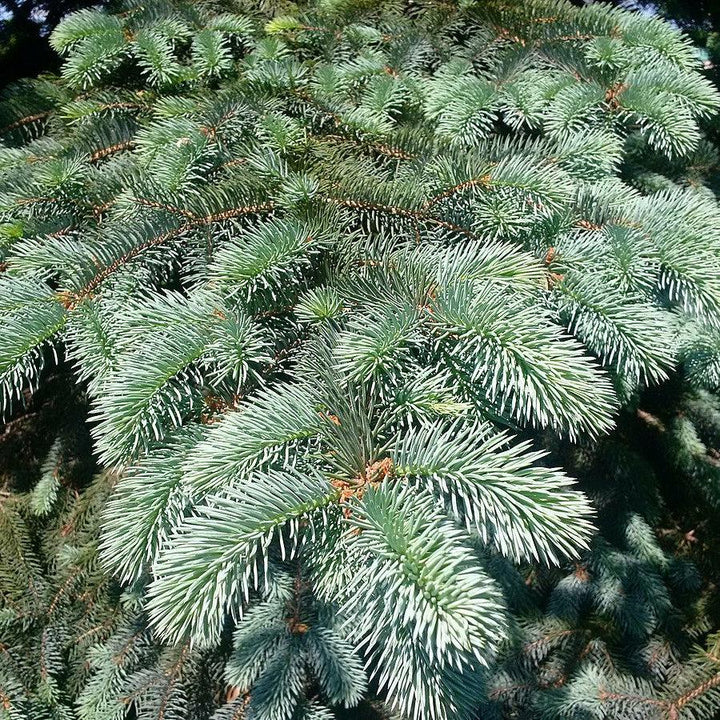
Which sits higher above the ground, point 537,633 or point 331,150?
point 331,150

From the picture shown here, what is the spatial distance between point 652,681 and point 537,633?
34 centimetres

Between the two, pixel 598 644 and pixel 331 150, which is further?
pixel 598 644

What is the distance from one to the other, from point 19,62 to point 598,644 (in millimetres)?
2849

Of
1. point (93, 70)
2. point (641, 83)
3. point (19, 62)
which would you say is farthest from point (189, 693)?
point (19, 62)

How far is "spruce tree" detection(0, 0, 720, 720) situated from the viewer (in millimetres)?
603

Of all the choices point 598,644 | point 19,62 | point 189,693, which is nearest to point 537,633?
point 598,644

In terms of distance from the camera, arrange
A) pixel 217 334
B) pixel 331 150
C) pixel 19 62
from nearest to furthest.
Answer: pixel 217 334 → pixel 331 150 → pixel 19 62

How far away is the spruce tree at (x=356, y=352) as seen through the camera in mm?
603

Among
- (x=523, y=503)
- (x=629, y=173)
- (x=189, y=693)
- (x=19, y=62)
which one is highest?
(x=19, y=62)

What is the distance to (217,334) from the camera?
755 mm

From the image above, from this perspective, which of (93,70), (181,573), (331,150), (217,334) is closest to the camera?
(181,573)

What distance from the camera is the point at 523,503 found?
22.3 inches

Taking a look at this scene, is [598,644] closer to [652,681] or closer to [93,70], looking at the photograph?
[652,681]

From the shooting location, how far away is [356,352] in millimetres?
672
